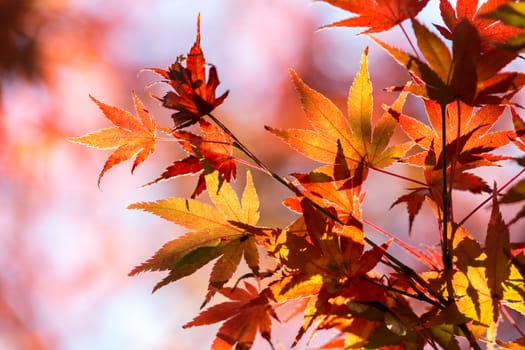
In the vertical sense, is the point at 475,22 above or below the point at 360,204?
above

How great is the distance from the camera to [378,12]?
466 millimetres

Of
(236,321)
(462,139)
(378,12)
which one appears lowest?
(236,321)

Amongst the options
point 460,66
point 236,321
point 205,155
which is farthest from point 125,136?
point 460,66

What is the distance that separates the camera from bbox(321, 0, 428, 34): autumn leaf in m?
0.44

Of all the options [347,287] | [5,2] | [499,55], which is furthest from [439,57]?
[5,2]

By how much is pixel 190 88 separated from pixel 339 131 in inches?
5.0

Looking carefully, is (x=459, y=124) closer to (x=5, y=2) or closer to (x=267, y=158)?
(x=267, y=158)

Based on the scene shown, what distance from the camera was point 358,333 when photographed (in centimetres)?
48

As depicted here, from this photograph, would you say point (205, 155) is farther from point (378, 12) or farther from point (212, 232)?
point (378, 12)

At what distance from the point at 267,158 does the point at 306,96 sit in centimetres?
271

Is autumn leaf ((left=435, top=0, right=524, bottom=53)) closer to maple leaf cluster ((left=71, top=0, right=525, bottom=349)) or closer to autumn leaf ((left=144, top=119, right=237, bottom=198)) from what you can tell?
maple leaf cluster ((left=71, top=0, right=525, bottom=349))

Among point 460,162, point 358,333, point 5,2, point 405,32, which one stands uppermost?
point 5,2

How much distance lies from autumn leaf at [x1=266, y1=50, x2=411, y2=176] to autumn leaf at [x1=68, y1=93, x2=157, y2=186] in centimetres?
14

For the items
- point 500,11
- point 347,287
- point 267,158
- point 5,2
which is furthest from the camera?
point 5,2
